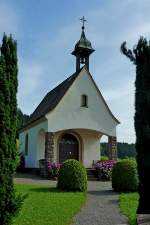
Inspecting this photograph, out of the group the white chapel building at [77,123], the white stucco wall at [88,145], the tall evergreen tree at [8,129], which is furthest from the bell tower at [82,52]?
the tall evergreen tree at [8,129]

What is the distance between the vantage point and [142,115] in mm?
8531

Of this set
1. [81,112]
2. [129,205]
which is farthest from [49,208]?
[81,112]

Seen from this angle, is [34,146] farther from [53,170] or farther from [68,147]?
[53,170]

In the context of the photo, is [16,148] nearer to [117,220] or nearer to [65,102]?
[117,220]

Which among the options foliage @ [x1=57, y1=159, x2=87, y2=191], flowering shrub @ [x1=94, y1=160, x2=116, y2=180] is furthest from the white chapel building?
foliage @ [x1=57, y1=159, x2=87, y2=191]

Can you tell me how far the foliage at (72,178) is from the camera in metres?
17.0

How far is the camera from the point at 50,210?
11.6 m

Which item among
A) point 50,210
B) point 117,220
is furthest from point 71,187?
point 117,220

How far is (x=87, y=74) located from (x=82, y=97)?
1.88 metres

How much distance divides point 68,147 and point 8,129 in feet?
62.0

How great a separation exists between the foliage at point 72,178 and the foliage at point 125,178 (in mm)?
1662

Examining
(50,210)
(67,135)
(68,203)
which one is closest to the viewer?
(50,210)

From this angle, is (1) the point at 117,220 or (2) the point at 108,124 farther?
(2) the point at 108,124

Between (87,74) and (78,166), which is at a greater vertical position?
(87,74)
